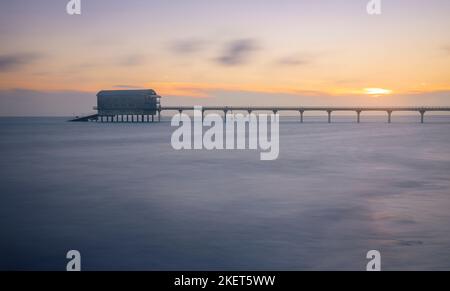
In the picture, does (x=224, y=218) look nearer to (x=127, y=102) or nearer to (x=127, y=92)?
(x=127, y=102)

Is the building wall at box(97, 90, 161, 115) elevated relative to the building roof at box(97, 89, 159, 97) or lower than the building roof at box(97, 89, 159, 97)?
lower

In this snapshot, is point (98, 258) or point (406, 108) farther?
point (406, 108)

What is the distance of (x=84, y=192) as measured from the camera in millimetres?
17109

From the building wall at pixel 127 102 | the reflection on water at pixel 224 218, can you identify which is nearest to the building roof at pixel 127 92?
the building wall at pixel 127 102

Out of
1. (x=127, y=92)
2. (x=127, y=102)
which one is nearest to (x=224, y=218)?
(x=127, y=102)

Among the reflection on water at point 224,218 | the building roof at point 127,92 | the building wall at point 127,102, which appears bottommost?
the reflection on water at point 224,218

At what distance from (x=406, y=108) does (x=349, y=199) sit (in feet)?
444

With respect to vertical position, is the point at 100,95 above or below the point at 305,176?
above

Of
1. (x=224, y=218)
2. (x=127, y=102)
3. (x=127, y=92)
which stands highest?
(x=127, y=92)

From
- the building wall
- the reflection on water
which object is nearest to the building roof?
the building wall

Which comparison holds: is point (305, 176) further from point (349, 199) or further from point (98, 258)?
point (98, 258)

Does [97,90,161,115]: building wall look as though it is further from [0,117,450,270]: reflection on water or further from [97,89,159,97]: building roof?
[0,117,450,270]: reflection on water

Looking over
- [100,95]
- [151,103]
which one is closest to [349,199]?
[151,103]

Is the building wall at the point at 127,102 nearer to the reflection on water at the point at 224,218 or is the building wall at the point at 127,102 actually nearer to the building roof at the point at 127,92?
the building roof at the point at 127,92
